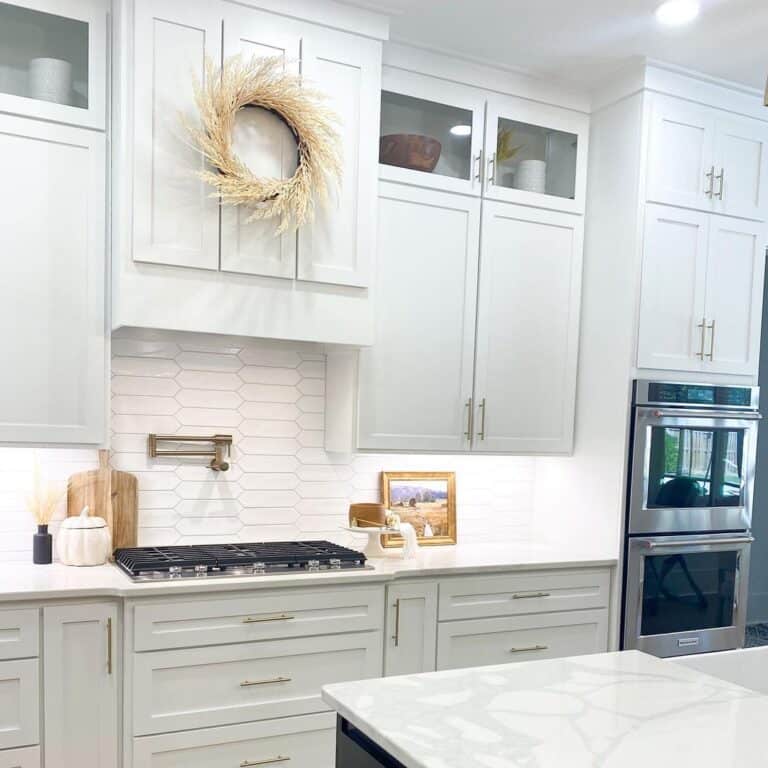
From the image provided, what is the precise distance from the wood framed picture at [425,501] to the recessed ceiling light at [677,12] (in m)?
1.94

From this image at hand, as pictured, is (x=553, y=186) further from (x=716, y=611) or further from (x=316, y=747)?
(x=316, y=747)

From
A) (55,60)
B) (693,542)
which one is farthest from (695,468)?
(55,60)

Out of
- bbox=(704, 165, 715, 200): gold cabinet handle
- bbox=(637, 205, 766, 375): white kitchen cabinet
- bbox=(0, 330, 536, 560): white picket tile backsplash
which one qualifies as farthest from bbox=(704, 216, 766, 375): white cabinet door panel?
bbox=(0, 330, 536, 560): white picket tile backsplash

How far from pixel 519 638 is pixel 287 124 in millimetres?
2077

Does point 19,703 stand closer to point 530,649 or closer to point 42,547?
point 42,547

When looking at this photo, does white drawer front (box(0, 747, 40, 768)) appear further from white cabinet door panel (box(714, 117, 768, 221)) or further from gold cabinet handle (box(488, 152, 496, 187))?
white cabinet door panel (box(714, 117, 768, 221))

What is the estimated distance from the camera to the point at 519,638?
10.2 feet

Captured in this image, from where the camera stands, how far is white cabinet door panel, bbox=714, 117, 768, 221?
3.42 metres

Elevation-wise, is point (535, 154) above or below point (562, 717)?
above

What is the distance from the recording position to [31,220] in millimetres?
2529

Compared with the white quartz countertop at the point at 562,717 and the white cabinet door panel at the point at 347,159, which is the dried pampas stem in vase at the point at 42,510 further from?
the white quartz countertop at the point at 562,717

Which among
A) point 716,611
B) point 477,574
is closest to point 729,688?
point 477,574

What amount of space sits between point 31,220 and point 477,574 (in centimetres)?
196

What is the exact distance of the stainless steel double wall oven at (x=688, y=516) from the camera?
3.25m
